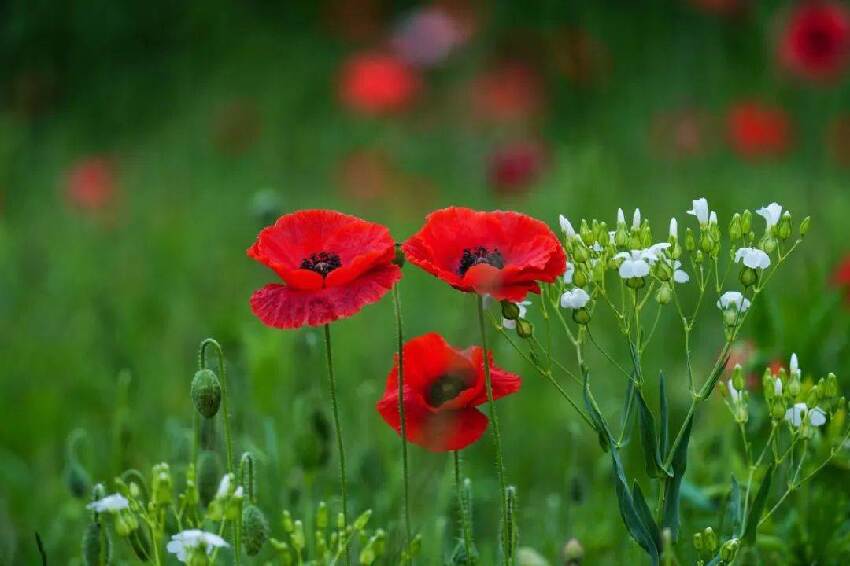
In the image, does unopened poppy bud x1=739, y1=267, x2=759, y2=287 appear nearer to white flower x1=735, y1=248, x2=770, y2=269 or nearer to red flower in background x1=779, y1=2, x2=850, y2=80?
white flower x1=735, y1=248, x2=770, y2=269

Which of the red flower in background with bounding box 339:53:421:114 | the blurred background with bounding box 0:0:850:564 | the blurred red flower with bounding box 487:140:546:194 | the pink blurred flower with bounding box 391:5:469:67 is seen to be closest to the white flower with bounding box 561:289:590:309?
the blurred background with bounding box 0:0:850:564

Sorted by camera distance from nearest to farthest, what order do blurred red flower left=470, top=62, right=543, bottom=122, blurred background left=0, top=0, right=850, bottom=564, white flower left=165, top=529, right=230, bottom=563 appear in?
white flower left=165, top=529, right=230, bottom=563
blurred background left=0, top=0, right=850, bottom=564
blurred red flower left=470, top=62, right=543, bottom=122

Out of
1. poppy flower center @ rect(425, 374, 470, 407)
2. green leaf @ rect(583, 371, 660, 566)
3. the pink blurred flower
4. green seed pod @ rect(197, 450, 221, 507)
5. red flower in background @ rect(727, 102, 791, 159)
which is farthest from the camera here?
the pink blurred flower

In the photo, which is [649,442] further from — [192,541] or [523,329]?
[192,541]

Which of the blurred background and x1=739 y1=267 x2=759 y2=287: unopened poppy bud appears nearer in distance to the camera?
x1=739 y1=267 x2=759 y2=287: unopened poppy bud

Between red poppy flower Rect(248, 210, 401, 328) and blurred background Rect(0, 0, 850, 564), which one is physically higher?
blurred background Rect(0, 0, 850, 564)

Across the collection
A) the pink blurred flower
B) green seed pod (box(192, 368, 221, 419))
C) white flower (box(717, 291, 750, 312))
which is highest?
the pink blurred flower

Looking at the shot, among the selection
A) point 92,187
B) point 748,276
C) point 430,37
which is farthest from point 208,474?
point 430,37
